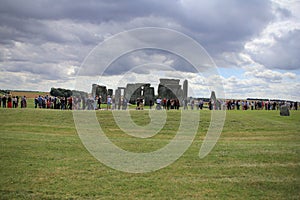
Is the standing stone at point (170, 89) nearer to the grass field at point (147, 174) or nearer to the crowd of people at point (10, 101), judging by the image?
the crowd of people at point (10, 101)

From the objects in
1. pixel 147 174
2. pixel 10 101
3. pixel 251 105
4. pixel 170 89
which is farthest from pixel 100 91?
pixel 147 174

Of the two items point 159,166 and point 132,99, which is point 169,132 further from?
point 132,99

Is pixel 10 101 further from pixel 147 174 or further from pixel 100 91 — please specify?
pixel 147 174

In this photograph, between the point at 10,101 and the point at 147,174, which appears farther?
the point at 10,101

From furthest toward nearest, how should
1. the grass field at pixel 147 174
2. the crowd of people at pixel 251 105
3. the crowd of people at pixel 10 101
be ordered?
the crowd of people at pixel 251 105 < the crowd of people at pixel 10 101 < the grass field at pixel 147 174

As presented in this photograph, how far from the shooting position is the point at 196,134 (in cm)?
2500

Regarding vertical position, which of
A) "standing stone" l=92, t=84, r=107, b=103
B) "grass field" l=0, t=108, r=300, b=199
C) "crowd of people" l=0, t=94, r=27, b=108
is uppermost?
"standing stone" l=92, t=84, r=107, b=103

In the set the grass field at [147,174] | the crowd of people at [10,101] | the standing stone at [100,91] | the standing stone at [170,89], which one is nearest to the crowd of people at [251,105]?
the standing stone at [170,89]

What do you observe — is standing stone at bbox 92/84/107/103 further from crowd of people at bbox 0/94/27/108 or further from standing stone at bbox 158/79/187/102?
crowd of people at bbox 0/94/27/108

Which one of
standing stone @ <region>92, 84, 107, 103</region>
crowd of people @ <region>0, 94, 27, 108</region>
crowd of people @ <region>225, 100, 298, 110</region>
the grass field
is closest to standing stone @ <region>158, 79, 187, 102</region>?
crowd of people @ <region>225, 100, 298, 110</region>

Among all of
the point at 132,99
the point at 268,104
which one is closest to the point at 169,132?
the point at 132,99

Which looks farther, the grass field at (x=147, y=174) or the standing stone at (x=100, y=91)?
the standing stone at (x=100, y=91)

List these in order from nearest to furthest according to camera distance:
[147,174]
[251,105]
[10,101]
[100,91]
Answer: [147,174], [10,101], [100,91], [251,105]

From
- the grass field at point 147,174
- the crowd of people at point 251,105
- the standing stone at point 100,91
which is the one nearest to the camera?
the grass field at point 147,174
